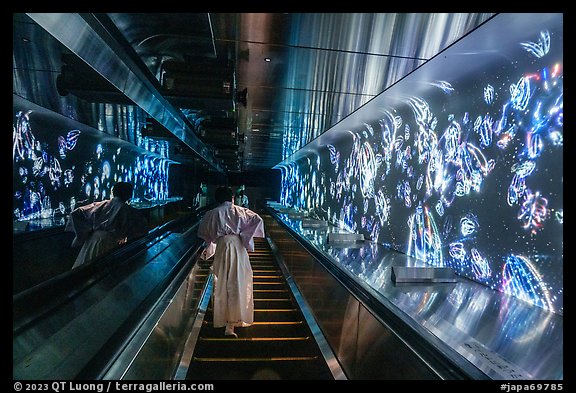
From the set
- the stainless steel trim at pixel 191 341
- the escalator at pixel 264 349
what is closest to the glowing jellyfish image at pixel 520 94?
the escalator at pixel 264 349

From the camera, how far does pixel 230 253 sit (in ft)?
14.0

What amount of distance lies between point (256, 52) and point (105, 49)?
1099mm

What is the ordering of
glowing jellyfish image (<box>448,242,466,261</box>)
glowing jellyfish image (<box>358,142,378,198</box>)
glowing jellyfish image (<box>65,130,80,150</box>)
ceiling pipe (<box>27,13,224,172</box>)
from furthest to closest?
glowing jellyfish image (<box>65,130,80,150</box>) → glowing jellyfish image (<box>358,142,378,198</box>) → glowing jellyfish image (<box>448,242,466,261</box>) → ceiling pipe (<box>27,13,224,172</box>)

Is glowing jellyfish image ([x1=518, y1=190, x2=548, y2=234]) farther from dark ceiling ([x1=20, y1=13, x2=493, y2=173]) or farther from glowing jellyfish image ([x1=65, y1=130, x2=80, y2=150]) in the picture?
glowing jellyfish image ([x1=65, y1=130, x2=80, y2=150])

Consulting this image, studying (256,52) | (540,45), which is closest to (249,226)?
(256,52)

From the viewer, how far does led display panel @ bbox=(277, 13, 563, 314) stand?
2.07 metres

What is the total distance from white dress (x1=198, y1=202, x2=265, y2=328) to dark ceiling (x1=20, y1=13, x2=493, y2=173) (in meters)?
1.41

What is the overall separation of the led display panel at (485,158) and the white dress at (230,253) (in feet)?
6.28

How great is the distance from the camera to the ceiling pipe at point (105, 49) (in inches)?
71.5

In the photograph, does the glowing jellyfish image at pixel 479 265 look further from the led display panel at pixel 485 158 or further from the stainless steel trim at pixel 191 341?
the stainless steel trim at pixel 191 341

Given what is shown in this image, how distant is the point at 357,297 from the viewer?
9.10 ft

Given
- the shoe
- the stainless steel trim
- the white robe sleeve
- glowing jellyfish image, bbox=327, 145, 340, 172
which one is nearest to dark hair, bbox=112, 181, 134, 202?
the white robe sleeve

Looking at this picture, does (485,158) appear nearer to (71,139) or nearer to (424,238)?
(424,238)
